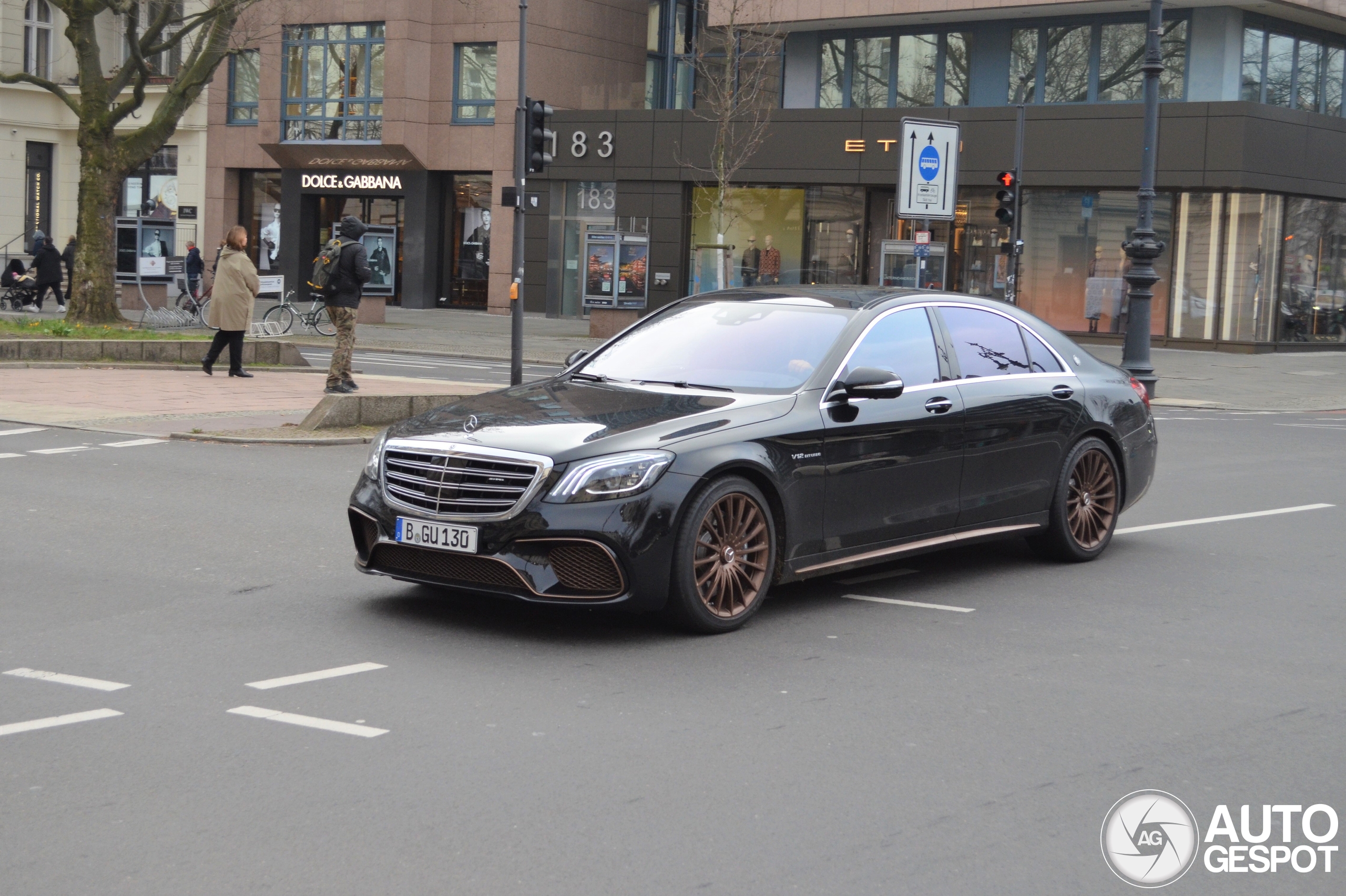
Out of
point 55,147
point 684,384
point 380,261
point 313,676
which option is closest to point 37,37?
point 55,147

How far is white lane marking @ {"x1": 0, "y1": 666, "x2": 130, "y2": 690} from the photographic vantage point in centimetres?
599

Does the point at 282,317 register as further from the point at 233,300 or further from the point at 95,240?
the point at 233,300

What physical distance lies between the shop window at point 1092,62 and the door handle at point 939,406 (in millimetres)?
30032

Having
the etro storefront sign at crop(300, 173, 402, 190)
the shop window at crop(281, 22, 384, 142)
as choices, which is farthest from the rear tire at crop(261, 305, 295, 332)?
the etro storefront sign at crop(300, 173, 402, 190)

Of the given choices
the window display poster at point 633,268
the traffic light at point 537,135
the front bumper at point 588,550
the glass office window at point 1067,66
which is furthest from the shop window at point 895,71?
the front bumper at point 588,550

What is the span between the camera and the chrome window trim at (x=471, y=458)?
6773mm

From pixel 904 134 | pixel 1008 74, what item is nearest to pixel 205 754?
pixel 904 134

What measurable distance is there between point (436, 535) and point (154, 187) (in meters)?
48.4

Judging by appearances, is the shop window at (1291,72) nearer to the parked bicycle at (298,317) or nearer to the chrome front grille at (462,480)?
the parked bicycle at (298,317)

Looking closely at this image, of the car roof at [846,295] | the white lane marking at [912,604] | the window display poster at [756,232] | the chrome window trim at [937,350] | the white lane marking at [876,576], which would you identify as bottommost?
the white lane marking at [912,604]

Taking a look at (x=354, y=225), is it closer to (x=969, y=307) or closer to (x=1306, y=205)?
(x=969, y=307)

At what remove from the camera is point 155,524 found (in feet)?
31.6

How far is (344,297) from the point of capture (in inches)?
699

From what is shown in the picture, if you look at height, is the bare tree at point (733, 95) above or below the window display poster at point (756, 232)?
above
